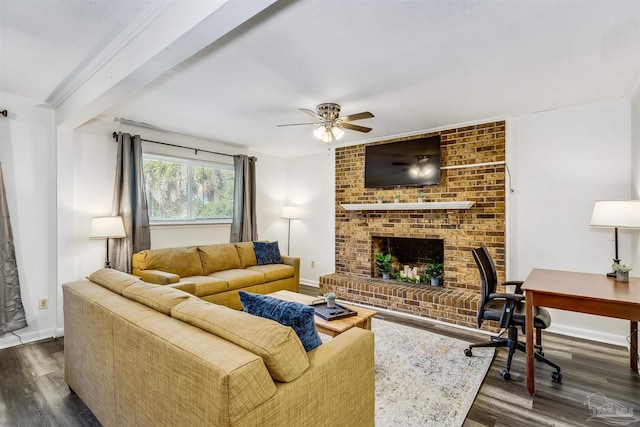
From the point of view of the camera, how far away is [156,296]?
5.64ft

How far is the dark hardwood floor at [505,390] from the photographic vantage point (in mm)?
2033

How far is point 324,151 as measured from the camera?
5578 millimetres

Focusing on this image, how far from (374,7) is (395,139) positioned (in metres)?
3.01

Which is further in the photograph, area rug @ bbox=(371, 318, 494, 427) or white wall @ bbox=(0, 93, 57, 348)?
white wall @ bbox=(0, 93, 57, 348)

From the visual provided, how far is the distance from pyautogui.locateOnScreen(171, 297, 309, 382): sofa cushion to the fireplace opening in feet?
11.9

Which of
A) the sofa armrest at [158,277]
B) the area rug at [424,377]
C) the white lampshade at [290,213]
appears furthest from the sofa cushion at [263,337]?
the white lampshade at [290,213]

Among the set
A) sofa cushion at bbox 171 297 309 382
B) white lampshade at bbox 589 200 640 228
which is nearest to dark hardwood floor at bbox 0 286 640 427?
white lampshade at bbox 589 200 640 228

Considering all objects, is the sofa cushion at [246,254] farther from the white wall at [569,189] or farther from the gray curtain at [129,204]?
the white wall at [569,189]

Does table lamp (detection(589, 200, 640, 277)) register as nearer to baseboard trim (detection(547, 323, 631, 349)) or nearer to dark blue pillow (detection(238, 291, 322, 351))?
baseboard trim (detection(547, 323, 631, 349))

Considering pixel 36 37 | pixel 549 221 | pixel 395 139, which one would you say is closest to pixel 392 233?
pixel 395 139

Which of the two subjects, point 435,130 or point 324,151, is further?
point 324,151

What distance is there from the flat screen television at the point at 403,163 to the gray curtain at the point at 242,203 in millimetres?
1941

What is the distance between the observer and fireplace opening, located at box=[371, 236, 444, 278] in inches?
179

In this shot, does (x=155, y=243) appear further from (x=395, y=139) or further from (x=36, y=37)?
(x=395, y=139)
